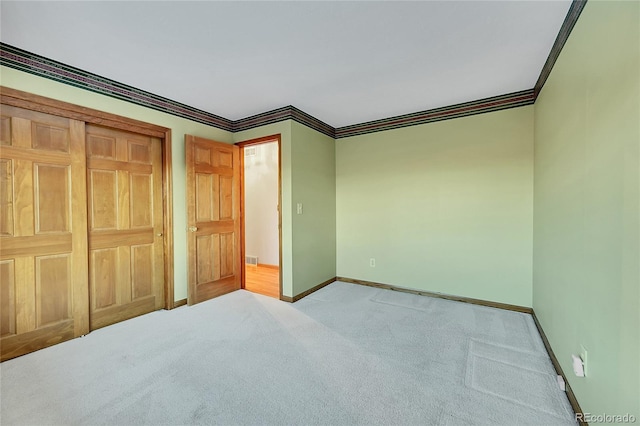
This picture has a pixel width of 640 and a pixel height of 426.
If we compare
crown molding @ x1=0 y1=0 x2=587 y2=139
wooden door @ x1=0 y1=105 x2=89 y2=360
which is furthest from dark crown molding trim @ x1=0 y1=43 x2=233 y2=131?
wooden door @ x1=0 y1=105 x2=89 y2=360

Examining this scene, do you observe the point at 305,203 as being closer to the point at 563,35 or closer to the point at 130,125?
the point at 130,125

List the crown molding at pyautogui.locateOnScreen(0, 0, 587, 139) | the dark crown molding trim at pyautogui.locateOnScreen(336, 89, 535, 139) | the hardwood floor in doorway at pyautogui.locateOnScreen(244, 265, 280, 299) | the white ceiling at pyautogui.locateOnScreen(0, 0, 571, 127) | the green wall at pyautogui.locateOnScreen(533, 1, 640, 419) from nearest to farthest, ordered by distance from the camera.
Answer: the green wall at pyautogui.locateOnScreen(533, 1, 640, 419) < the white ceiling at pyautogui.locateOnScreen(0, 0, 571, 127) < the crown molding at pyautogui.locateOnScreen(0, 0, 587, 139) < the dark crown molding trim at pyautogui.locateOnScreen(336, 89, 535, 139) < the hardwood floor in doorway at pyautogui.locateOnScreen(244, 265, 280, 299)

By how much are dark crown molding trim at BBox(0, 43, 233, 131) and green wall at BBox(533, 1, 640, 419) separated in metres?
3.59

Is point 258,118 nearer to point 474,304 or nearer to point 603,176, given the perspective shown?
point 603,176

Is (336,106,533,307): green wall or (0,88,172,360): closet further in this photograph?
(336,106,533,307): green wall

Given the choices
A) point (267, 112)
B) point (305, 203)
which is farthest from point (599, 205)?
point (267, 112)

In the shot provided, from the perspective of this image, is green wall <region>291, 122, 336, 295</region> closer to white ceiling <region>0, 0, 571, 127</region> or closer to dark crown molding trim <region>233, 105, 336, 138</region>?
dark crown molding trim <region>233, 105, 336, 138</region>

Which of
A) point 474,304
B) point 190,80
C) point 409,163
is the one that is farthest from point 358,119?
point 474,304

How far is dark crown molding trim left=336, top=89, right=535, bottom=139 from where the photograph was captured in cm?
297

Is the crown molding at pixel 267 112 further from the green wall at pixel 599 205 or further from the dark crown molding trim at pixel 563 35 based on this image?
the green wall at pixel 599 205

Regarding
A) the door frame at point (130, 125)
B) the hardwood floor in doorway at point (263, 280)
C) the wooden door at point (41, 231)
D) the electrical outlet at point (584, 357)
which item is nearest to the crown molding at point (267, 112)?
the door frame at point (130, 125)

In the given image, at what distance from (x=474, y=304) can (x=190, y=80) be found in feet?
13.0

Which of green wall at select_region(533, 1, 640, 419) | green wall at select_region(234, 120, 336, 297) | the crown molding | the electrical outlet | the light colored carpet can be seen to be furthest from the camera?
green wall at select_region(234, 120, 336, 297)

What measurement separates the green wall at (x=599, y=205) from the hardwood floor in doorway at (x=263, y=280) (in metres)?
2.92
